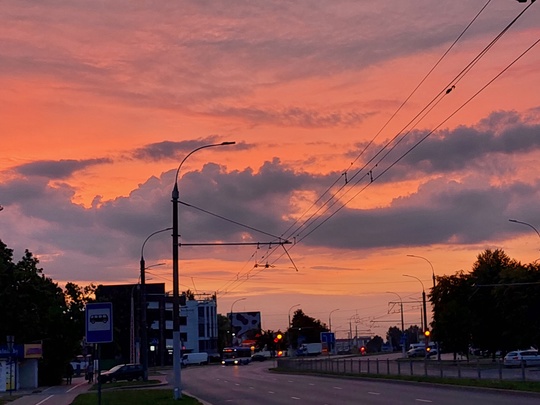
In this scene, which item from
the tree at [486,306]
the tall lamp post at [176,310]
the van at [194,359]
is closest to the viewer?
the tall lamp post at [176,310]

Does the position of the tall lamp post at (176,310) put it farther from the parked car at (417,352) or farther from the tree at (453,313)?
the parked car at (417,352)

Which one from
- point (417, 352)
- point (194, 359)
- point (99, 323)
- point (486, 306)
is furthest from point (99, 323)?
point (194, 359)

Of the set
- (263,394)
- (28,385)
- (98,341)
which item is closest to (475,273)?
(28,385)

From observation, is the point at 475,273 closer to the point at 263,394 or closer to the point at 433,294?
the point at 433,294

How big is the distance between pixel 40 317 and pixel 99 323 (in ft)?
113

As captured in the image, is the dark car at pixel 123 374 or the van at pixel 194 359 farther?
the van at pixel 194 359

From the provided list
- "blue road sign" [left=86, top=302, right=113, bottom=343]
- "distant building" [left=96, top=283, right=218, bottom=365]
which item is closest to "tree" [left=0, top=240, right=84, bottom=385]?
"blue road sign" [left=86, top=302, right=113, bottom=343]

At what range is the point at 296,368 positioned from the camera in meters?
82.1

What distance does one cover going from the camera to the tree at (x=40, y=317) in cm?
3453

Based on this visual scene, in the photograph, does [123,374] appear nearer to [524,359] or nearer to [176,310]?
[524,359]

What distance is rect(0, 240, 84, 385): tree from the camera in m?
34.5

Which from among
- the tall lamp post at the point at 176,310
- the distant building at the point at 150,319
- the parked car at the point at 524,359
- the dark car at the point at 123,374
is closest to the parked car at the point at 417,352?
the distant building at the point at 150,319

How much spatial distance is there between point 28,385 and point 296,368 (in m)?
25.4

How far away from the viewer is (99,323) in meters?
20.3
